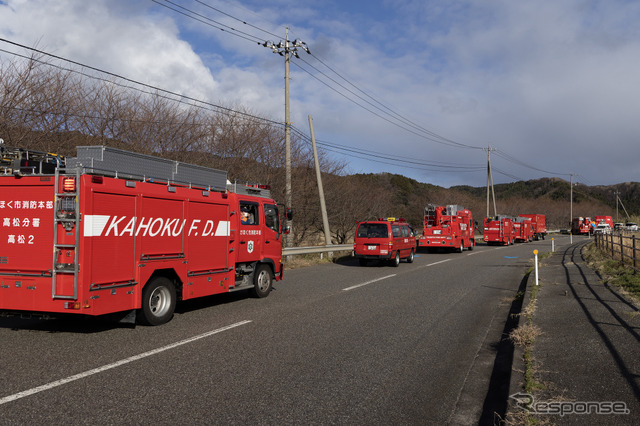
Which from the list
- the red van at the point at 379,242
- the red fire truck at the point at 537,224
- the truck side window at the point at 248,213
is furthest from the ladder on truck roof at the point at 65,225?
the red fire truck at the point at 537,224

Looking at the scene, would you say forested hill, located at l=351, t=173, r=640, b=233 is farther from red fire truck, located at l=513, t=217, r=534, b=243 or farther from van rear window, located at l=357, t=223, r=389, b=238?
van rear window, located at l=357, t=223, r=389, b=238

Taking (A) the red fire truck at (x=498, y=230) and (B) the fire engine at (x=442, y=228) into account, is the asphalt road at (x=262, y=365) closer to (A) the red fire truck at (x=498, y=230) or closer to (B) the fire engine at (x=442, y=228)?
(B) the fire engine at (x=442, y=228)

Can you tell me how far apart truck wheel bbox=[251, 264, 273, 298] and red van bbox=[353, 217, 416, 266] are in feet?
28.8

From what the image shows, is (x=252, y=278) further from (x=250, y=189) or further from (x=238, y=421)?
(x=238, y=421)

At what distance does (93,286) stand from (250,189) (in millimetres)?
5225

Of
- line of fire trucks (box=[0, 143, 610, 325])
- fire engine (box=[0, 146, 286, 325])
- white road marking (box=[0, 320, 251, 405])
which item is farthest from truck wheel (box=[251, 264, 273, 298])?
white road marking (box=[0, 320, 251, 405])

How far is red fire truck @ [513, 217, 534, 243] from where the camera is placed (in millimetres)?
45819

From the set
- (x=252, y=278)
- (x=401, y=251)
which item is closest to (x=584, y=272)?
(x=401, y=251)

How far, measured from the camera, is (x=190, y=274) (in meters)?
8.98

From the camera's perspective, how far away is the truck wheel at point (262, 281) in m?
11.4

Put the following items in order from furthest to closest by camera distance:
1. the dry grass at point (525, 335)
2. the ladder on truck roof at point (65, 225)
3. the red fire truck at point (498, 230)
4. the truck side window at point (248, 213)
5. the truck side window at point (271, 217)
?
the red fire truck at point (498, 230) → the truck side window at point (271, 217) → the truck side window at point (248, 213) → the ladder on truck roof at point (65, 225) → the dry grass at point (525, 335)

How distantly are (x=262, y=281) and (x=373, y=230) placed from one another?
9714mm

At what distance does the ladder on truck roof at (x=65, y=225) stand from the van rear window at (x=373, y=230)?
1467cm

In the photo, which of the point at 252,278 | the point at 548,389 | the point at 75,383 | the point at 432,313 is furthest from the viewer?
the point at 252,278
